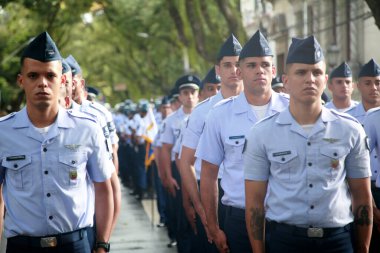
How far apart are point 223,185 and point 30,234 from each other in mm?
2111

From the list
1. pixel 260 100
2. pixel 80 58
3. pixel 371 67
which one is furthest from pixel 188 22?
pixel 80 58

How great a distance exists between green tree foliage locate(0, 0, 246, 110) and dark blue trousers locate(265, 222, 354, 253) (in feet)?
34.4

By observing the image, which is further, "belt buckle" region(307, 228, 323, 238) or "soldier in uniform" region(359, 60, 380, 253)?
"soldier in uniform" region(359, 60, 380, 253)

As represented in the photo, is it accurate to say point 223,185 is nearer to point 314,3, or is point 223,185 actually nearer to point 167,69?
point 314,3

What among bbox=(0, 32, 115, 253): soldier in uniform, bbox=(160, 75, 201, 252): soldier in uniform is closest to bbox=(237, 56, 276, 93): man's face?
bbox=(0, 32, 115, 253): soldier in uniform

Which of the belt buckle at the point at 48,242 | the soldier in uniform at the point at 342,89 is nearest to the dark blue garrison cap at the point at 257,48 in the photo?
the belt buckle at the point at 48,242

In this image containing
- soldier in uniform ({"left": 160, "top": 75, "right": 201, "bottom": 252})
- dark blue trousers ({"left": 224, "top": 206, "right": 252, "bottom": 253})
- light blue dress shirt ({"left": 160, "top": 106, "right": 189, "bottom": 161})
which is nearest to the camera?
dark blue trousers ({"left": 224, "top": 206, "right": 252, "bottom": 253})

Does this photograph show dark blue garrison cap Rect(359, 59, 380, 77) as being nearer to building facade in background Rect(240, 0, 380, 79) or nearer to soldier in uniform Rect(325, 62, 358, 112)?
soldier in uniform Rect(325, 62, 358, 112)

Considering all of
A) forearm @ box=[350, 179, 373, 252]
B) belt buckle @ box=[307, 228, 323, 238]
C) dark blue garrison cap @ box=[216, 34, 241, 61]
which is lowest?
belt buckle @ box=[307, 228, 323, 238]

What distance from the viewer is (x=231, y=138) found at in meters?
7.03

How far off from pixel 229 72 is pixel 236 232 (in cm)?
208

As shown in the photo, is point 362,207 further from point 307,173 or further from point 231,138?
point 231,138

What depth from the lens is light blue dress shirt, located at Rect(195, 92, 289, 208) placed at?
6.98 meters

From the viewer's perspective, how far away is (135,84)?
63.6 metres
